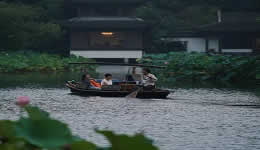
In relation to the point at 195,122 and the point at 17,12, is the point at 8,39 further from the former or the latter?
the point at 195,122

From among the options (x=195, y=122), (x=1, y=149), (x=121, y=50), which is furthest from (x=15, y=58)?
(x=1, y=149)

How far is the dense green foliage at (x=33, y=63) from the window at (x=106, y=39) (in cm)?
524

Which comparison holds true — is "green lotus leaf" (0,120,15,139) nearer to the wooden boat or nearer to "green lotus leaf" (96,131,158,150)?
"green lotus leaf" (96,131,158,150)

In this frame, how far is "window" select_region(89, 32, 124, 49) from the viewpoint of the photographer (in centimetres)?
4988

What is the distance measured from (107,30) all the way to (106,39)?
33.4 inches

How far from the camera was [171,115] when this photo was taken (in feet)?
58.8

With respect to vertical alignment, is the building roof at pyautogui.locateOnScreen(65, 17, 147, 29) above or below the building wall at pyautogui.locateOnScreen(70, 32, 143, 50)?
above

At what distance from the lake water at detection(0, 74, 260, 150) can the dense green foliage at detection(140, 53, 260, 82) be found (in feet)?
14.3

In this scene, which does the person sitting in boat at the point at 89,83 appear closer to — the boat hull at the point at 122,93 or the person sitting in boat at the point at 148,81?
the boat hull at the point at 122,93

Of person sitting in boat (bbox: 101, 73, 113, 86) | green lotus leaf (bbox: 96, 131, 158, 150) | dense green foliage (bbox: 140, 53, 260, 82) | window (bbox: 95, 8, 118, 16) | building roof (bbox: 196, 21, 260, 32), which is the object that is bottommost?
green lotus leaf (bbox: 96, 131, 158, 150)

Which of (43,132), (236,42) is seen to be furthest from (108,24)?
(43,132)

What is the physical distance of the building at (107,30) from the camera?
48406mm

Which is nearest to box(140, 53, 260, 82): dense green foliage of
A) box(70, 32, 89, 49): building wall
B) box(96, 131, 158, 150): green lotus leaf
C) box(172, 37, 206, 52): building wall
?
box(70, 32, 89, 49): building wall

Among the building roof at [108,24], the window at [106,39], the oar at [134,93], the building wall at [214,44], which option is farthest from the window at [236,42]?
the oar at [134,93]
